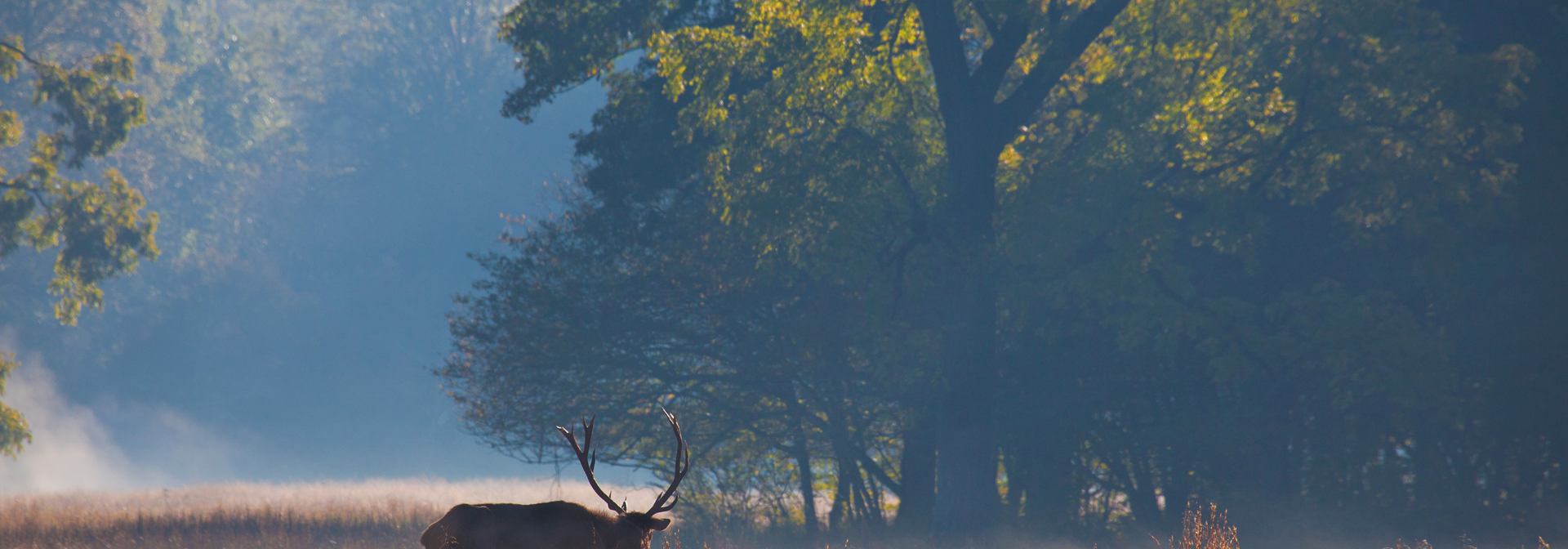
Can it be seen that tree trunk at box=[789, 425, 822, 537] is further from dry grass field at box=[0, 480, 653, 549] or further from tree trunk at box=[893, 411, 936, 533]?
dry grass field at box=[0, 480, 653, 549]

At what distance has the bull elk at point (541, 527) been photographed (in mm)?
5395

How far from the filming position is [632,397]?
1969 centimetres

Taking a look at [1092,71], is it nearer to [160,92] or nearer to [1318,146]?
[1318,146]

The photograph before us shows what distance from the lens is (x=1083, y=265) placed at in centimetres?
1670

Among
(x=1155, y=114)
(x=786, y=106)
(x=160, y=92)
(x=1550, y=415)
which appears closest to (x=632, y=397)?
(x=786, y=106)

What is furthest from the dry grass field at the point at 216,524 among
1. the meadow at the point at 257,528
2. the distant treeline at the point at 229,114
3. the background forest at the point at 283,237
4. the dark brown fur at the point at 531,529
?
the background forest at the point at 283,237

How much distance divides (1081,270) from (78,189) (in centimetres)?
2298

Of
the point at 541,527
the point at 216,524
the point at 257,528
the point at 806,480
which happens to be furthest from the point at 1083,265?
the point at 216,524

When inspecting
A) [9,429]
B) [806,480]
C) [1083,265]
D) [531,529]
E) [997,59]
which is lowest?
[531,529]

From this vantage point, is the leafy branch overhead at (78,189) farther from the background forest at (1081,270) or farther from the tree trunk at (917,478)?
the tree trunk at (917,478)

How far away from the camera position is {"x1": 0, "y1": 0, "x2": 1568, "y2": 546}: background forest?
51.2ft

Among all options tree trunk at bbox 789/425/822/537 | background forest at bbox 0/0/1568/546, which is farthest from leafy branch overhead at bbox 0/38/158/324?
tree trunk at bbox 789/425/822/537

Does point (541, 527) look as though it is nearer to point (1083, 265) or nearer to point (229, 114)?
point (1083, 265)

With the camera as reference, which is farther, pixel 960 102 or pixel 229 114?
Result: pixel 229 114
